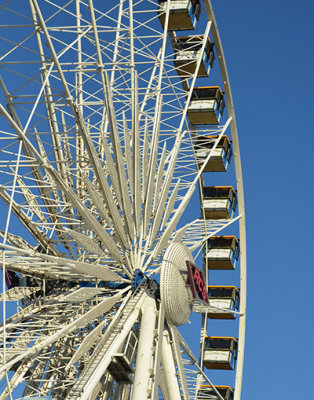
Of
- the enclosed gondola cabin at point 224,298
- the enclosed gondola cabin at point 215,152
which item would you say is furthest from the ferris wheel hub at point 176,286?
the enclosed gondola cabin at point 224,298

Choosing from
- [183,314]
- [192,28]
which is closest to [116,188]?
[183,314]

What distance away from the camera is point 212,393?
36062 millimetres

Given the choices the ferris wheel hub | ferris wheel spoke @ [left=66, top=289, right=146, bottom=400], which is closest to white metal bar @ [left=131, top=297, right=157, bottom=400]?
ferris wheel spoke @ [left=66, top=289, right=146, bottom=400]

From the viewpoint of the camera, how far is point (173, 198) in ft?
102

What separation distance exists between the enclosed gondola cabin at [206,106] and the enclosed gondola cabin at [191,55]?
0.92 meters

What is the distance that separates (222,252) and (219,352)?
3722 millimetres

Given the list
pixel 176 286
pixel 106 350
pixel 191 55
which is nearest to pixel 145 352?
pixel 106 350

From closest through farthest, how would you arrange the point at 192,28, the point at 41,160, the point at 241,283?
the point at 41,160 → the point at 192,28 → the point at 241,283

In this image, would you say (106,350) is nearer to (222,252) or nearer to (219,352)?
(219,352)

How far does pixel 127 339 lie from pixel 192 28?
39.0 ft

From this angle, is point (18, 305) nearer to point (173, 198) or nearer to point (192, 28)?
point (173, 198)

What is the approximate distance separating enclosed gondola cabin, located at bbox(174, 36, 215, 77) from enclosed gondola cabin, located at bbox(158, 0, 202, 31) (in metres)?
0.57

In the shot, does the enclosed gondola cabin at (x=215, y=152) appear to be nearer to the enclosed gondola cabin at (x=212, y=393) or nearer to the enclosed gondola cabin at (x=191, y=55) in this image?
the enclosed gondola cabin at (x=191, y=55)

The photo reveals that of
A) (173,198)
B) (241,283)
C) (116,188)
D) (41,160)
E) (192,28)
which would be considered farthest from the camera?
(241,283)
